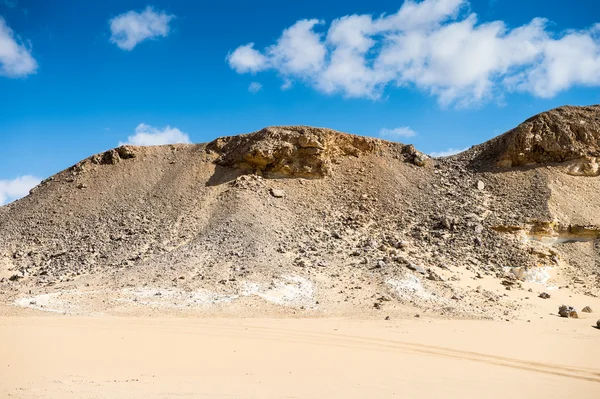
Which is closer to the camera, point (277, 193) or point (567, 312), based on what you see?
point (567, 312)

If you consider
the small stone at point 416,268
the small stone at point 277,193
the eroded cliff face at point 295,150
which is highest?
the eroded cliff face at point 295,150

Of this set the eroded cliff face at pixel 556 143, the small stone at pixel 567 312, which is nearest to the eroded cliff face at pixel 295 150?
the eroded cliff face at pixel 556 143

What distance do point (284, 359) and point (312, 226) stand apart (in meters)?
15.0

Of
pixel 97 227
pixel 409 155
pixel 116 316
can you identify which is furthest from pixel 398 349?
pixel 409 155

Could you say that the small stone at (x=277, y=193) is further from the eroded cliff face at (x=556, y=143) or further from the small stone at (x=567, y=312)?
the small stone at (x=567, y=312)

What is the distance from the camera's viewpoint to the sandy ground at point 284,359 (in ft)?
23.6

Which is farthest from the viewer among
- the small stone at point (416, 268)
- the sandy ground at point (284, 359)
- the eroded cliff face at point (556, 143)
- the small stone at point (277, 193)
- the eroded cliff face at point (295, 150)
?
the eroded cliff face at point (295, 150)

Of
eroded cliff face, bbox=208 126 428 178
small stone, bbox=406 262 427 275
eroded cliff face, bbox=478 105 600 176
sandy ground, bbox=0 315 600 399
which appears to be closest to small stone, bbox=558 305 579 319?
sandy ground, bbox=0 315 600 399

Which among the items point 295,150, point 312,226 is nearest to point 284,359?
point 312,226

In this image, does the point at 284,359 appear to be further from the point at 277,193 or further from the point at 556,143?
the point at 556,143

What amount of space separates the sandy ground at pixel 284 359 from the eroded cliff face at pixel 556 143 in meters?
18.0

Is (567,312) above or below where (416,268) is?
below

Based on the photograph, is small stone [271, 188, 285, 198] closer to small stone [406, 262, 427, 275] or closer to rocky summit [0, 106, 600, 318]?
rocky summit [0, 106, 600, 318]

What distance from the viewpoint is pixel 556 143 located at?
2955 cm
